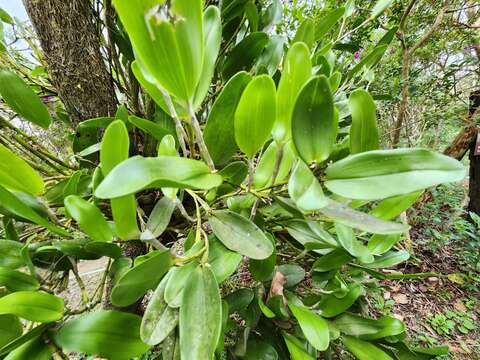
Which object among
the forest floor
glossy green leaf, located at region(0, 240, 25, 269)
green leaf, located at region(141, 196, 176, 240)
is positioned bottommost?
the forest floor

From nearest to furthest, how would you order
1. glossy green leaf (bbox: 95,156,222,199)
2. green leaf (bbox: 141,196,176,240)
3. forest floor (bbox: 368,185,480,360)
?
glossy green leaf (bbox: 95,156,222,199)
green leaf (bbox: 141,196,176,240)
forest floor (bbox: 368,185,480,360)

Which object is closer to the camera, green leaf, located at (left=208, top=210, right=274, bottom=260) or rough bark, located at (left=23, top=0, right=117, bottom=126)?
green leaf, located at (left=208, top=210, right=274, bottom=260)

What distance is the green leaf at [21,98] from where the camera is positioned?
271 mm

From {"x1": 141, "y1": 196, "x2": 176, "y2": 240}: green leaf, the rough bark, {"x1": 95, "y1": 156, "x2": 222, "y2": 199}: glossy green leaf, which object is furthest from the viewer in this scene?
the rough bark

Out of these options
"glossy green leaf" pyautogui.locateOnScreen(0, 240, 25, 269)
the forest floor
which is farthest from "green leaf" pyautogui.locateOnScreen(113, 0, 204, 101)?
the forest floor

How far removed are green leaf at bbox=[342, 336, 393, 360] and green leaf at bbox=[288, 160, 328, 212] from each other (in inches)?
12.4

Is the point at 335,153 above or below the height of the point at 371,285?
above

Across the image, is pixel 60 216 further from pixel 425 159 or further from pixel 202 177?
pixel 425 159

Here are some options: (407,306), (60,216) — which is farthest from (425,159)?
(407,306)

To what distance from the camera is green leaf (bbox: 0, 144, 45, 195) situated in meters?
0.20

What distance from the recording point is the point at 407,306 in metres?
1.00

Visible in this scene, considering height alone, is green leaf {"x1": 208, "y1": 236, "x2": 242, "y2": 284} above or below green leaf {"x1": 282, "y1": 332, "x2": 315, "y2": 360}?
above

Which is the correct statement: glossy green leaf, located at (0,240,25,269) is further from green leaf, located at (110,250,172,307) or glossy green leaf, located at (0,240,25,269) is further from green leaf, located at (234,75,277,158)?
green leaf, located at (234,75,277,158)

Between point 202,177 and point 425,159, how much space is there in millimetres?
139
